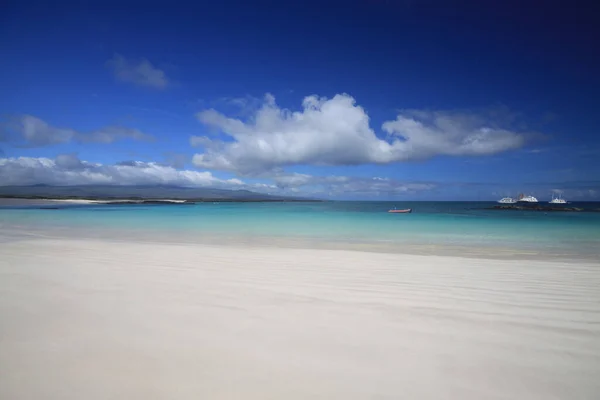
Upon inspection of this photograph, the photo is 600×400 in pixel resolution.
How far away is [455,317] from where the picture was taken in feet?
11.9

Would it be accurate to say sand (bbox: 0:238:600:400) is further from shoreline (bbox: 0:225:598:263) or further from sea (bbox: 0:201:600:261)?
sea (bbox: 0:201:600:261)

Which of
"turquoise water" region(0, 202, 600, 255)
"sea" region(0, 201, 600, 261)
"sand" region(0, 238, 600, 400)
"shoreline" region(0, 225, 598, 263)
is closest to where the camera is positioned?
"sand" region(0, 238, 600, 400)

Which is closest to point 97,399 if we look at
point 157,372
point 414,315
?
point 157,372

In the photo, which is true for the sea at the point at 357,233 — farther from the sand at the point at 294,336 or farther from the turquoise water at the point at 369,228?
the sand at the point at 294,336

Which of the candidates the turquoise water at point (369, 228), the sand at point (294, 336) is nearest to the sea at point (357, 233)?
the turquoise water at point (369, 228)

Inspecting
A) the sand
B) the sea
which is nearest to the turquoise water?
the sea

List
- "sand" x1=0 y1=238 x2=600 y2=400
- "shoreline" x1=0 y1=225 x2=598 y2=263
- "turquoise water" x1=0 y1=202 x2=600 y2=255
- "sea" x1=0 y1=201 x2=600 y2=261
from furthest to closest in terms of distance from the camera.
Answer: "turquoise water" x1=0 y1=202 x2=600 y2=255 < "sea" x1=0 y1=201 x2=600 y2=261 < "shoreline" x1=0 y1=225 x2=598 y2=263 < "sand" x1=0 y1=238 x2=600 y2=400

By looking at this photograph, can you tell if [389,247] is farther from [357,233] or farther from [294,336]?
[294,336]

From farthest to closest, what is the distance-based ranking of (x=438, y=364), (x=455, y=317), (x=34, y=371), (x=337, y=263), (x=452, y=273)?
(x=337, y=263) < (x=452, y=273) < (x=455, y=317) < (x=438, y=364) < (x=34, y=371)

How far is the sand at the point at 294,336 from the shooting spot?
2258mm

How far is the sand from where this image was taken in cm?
226

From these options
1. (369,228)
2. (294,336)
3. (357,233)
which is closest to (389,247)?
(357,233)

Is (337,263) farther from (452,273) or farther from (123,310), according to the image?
(123,310)

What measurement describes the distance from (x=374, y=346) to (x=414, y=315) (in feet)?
3.46
